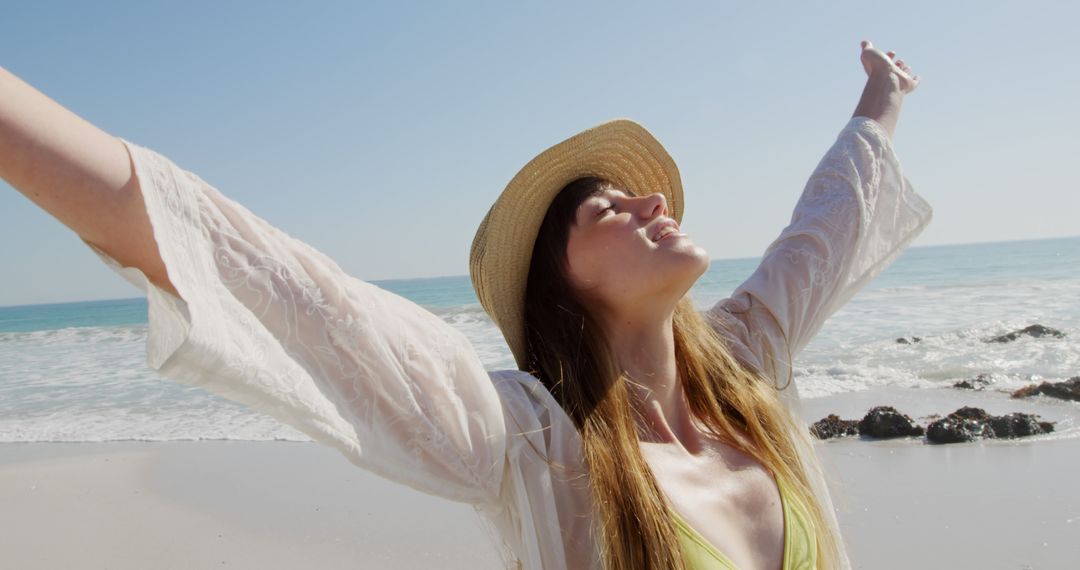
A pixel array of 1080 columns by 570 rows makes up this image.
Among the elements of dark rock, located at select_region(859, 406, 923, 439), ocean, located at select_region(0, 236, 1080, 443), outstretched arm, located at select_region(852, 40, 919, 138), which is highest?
outstretched arm, located at select_region(852, 40, 919, 138)

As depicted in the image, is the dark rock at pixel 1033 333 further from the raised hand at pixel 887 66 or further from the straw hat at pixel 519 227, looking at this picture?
the straw hat at pixel 519 227

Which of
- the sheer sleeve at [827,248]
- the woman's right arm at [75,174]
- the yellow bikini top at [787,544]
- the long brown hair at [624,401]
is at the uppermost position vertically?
the woman's right arm at [75,174]

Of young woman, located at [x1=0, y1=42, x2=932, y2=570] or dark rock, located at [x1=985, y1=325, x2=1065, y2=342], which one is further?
dark rock, located at [x1=985, y1=325, x2=1065, y2=342]

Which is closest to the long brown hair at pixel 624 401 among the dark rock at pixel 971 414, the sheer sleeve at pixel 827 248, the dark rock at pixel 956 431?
the sheer sleeve at pixel 827 248

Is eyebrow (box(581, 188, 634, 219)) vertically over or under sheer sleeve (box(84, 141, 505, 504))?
over

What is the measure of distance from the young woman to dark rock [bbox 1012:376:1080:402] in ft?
20.5

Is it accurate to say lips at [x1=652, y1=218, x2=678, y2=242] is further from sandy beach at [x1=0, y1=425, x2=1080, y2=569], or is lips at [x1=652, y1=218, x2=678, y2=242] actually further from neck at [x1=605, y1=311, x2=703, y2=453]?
sandy beach at [x1=0, y1=425, x2=1080, y2=569]

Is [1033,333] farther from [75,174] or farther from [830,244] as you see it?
[75,174]

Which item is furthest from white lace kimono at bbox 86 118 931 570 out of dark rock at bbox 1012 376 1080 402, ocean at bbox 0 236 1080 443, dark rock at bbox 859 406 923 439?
dark rock at bbox 1012 376 1080 402

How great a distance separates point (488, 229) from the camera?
2.28 meters

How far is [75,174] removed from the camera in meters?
1.00

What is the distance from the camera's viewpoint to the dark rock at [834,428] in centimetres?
670

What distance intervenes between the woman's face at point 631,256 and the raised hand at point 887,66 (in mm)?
1088

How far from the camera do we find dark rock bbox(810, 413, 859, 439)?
6.70 meters
